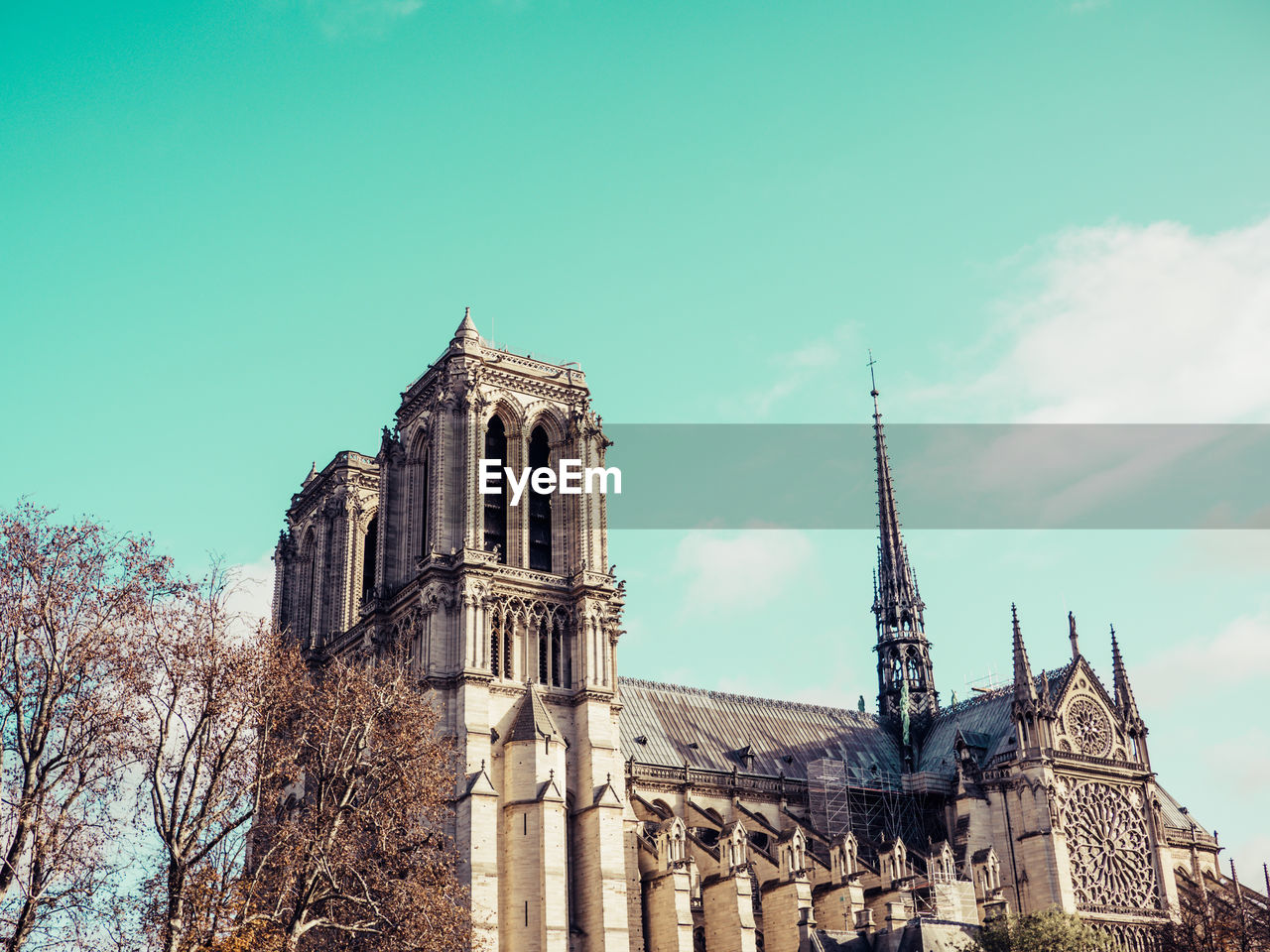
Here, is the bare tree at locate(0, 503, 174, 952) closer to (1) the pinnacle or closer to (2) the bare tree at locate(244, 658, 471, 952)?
(2) the bare tree at locate(244, 658, 471, 952)

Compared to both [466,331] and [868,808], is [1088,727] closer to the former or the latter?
[868,808]

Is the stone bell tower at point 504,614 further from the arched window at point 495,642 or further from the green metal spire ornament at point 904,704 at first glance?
the green metal spire ornament at point 904,704

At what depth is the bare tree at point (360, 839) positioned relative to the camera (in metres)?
36.1

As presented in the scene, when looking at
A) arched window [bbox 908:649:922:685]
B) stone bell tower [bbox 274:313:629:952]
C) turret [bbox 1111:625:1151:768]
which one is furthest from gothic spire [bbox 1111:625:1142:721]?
stone bell tower [bbox 274:313:629:952]

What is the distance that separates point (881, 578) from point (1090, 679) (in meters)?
15.2

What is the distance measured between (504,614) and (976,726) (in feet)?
102

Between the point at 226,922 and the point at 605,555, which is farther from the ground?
the point at 605,555

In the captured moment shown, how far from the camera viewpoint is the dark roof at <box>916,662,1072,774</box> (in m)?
72.4

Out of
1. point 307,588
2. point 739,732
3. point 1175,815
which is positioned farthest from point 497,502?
point 1175,815

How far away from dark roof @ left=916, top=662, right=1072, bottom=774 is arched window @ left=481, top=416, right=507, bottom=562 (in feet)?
90.0

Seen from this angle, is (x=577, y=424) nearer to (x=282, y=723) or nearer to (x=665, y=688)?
(x=665, y=688)

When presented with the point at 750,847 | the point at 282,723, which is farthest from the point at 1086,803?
the point at 282,723

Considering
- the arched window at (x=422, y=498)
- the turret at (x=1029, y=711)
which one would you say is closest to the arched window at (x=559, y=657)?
the arched window at (x=422, y=498)

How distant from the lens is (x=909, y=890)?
58.7 meters
